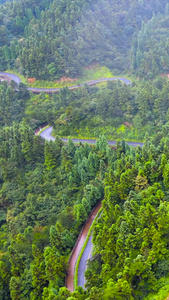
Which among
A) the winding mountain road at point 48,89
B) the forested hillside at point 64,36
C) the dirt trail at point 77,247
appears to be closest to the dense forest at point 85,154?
the forested hillside at point 64,36

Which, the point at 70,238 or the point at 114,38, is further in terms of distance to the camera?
the point at 114,38

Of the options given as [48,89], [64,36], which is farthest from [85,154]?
[64,36]

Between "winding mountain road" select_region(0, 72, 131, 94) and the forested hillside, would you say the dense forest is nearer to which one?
the forested hillside

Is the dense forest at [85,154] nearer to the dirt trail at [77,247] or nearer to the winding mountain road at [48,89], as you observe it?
the dirt trail at [77,247]

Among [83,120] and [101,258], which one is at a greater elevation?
[83,120]

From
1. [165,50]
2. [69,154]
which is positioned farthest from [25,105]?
[165,50]

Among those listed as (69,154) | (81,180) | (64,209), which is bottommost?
(64,209)

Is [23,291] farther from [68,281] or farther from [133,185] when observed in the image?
[133,185]

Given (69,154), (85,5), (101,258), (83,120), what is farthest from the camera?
(85,5)
